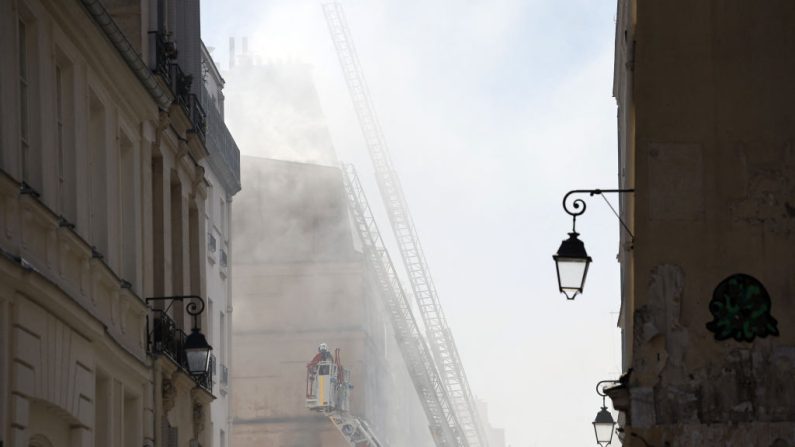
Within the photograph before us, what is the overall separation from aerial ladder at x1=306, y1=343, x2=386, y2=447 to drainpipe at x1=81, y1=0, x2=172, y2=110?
37.1m

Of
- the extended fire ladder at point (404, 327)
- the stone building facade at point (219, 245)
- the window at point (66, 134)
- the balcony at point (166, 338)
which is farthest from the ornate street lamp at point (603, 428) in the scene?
the extended fire ladder at point (404, 327)

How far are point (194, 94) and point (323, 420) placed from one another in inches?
1472

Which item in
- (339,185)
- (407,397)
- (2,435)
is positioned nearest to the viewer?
(2,435)

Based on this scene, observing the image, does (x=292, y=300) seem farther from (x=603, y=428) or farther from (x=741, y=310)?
(x=741, y=310)

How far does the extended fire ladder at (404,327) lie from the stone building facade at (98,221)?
48764 mm

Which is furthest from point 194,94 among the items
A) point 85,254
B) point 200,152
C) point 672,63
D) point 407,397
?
point 407,397

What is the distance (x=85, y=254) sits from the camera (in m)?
16.2

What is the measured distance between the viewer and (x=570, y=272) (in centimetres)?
1337

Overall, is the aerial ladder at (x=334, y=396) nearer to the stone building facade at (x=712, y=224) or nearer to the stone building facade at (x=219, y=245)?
the stone building facade at (x=219, y=245)

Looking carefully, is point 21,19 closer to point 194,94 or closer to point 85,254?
point 85,254

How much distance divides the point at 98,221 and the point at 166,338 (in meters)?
3.86

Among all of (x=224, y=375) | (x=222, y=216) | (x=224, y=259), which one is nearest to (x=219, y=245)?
(x=224, y=259)

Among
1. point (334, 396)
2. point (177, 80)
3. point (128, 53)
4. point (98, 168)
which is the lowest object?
point (334, 396)

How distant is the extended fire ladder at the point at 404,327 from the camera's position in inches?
2911
